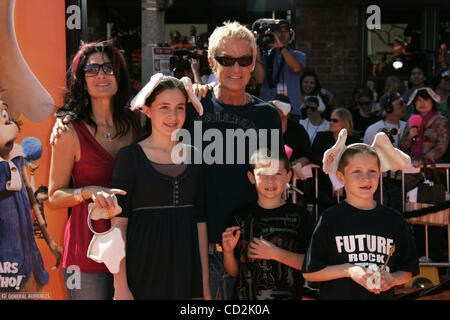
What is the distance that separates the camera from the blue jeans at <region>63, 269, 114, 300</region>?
301 cm

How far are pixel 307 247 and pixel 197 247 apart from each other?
571mm

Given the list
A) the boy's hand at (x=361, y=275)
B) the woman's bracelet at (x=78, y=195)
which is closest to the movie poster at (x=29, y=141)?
the woman's bracelet at (x=78, y=195)

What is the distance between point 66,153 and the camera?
119 inches

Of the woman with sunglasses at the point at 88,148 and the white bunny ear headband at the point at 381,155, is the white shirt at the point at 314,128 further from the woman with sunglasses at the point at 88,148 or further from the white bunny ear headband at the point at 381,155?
the woman with sunglasses at the point at 88,148

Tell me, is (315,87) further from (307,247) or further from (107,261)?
(107,261)

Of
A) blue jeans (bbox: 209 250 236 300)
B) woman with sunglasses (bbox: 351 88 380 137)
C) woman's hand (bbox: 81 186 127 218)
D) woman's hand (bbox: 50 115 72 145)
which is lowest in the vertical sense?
blue jeans (bbox: 209 250 236 300)

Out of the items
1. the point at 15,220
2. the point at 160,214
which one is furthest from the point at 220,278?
the point at 15,220

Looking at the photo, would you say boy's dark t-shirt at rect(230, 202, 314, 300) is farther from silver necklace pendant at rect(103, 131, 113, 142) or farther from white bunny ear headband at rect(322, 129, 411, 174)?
silver necklace pendant at rect(103, 131, 113, 142)

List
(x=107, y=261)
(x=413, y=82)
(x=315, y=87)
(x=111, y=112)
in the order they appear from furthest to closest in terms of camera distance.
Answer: (x=413, y=82) < (x=315, y=87) < (x=111, y=112) < (x=107, y=261)

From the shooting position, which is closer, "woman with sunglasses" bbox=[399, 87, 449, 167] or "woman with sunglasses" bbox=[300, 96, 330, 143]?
"woman with sunglasses" bbox=[399, 87, 449, 167]

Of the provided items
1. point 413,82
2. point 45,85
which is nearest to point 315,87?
point 413,82

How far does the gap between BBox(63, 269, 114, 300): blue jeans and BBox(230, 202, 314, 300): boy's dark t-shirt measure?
0.67 metres

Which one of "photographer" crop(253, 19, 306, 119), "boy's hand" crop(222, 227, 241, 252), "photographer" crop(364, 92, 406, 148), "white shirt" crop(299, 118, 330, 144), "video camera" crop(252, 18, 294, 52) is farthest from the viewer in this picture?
"white shirt" crop(299, 118, 330, 144)

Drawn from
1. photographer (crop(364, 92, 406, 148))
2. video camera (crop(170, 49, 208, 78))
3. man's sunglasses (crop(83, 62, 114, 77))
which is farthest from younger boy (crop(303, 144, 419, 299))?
photographer (crop(364, 92, 406, 148))
